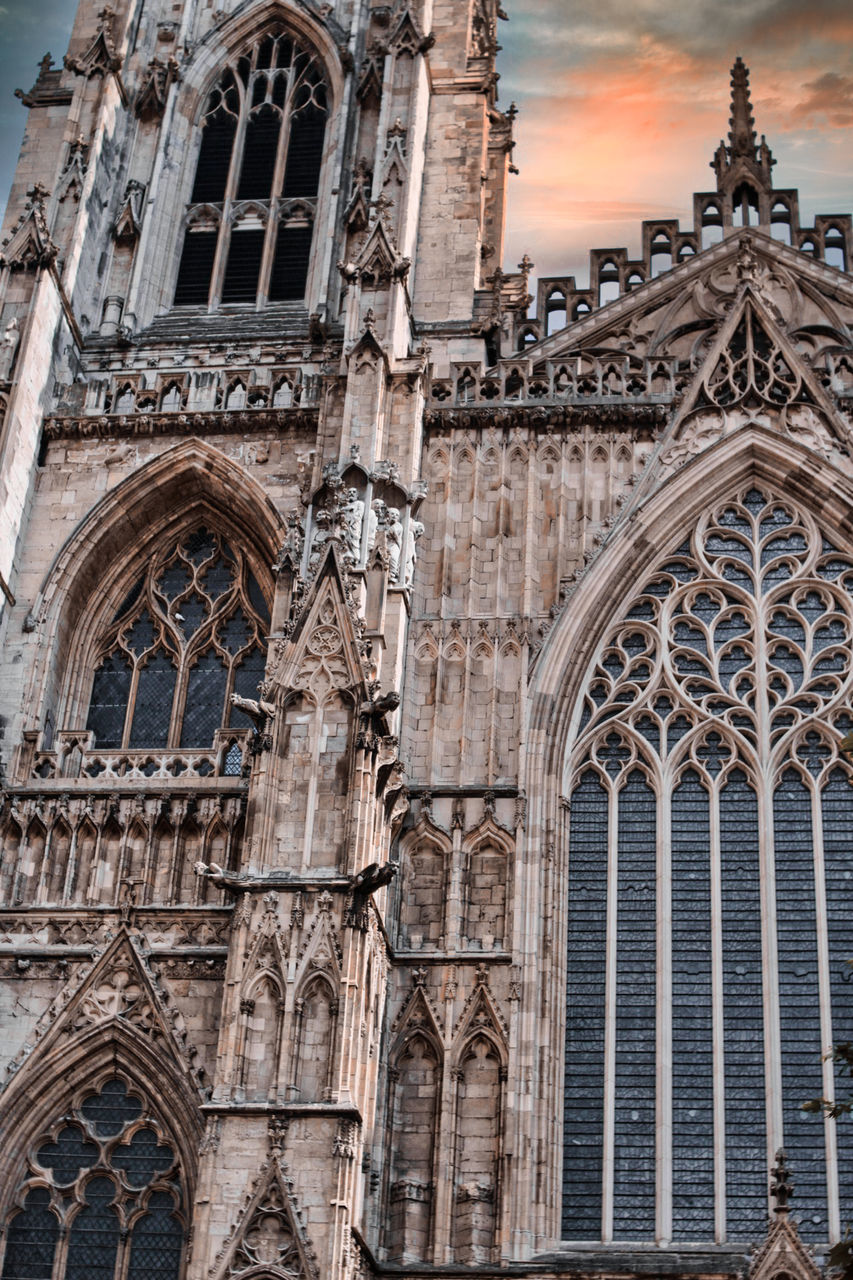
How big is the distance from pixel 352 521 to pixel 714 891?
198 inches

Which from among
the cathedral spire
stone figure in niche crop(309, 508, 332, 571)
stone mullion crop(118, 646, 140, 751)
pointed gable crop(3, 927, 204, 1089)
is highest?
the cathedral spire

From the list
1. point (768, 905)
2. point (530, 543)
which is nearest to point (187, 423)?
point (530, 543)

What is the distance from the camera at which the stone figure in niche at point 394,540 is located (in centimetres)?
2122

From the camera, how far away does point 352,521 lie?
21.1 meters

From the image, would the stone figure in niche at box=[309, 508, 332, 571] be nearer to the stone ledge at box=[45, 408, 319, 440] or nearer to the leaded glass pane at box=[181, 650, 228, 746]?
the leaded glass pane at box=[181, 650, 228, 746]

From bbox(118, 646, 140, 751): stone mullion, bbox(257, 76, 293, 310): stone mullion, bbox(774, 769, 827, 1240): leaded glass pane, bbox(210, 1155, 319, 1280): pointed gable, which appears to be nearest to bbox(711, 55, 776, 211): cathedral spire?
bbox(257, 76, 293, 310): stone mullion

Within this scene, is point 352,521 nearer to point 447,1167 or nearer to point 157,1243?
point 447,1167

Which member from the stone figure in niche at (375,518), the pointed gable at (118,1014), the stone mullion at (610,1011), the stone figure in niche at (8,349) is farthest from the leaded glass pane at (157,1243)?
the stone figure in niche at (8,349)

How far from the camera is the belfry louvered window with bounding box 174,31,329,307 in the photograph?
26844 millimetres

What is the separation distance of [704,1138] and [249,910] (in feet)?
14.8

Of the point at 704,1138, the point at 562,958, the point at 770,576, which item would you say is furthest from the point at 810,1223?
the point at 770,576

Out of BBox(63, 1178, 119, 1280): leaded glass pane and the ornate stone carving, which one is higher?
the ornate stone carving

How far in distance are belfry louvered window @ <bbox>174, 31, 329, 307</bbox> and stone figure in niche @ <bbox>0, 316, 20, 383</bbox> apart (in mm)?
3474

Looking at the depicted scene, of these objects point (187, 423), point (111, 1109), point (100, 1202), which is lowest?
point (100, 1202)
